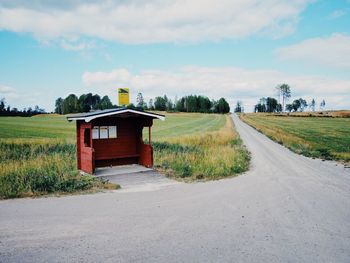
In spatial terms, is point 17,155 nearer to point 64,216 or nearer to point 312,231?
point 64,216

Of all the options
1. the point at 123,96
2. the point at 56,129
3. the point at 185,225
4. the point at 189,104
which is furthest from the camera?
the point at 189,104

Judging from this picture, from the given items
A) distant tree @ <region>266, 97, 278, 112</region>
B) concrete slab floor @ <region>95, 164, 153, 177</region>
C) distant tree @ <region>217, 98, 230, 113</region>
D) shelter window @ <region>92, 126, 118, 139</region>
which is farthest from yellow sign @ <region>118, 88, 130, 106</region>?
distant tree @ <region>266, 97, 278, 112</region>

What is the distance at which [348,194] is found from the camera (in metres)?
10.0

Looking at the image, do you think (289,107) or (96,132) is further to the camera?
(289,107)

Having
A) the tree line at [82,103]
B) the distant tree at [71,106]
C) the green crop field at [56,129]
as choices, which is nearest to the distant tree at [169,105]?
the tree line at [82,103]

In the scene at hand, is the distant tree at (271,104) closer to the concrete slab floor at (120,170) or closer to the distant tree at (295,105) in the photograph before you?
the distant tree at (295,105)

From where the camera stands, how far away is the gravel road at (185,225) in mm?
5488

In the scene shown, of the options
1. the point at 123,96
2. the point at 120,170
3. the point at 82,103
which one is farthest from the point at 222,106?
the point at 120,170

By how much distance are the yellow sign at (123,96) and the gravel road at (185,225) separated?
5.02 meters

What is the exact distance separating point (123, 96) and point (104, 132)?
185cm

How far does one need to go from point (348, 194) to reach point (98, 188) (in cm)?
794

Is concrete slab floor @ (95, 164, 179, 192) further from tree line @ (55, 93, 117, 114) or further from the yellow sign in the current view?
tree line @ (55, 93, 117, 114)

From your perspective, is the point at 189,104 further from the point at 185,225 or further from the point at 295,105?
the point at 185,225

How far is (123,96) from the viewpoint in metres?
14.1
